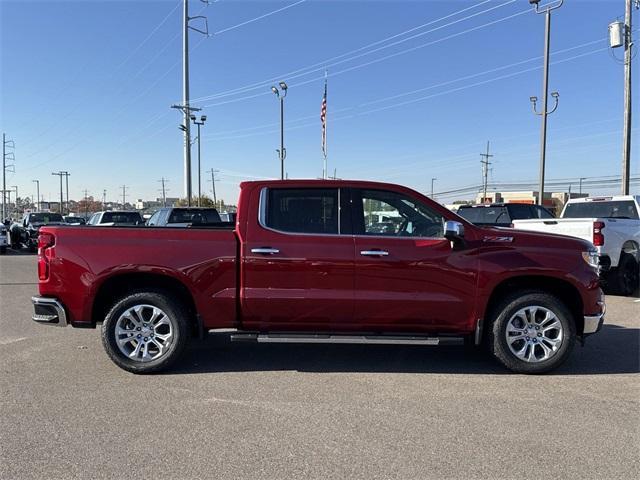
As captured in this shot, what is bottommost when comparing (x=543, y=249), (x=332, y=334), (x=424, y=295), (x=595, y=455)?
(x=595, y=455)

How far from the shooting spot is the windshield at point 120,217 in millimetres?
19719

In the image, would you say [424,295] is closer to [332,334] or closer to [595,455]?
[332,334]

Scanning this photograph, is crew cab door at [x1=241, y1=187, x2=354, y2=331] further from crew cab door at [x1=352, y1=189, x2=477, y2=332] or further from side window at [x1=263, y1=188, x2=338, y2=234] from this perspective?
crew cab door at [x1=352, y1=189, x2=477, y2=332]

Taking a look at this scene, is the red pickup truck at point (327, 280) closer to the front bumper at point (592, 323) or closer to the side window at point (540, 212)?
the front bumper at point (592, 323)

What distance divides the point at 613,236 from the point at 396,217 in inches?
248

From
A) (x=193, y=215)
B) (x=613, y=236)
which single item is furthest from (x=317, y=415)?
(x=193, y=215)

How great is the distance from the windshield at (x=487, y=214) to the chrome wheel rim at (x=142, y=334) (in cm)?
971

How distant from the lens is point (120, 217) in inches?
805

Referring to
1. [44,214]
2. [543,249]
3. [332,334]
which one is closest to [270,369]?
[332,334]

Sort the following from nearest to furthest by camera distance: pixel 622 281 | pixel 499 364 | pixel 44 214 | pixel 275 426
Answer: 1. pixel 275 426
2. pixel 499 364
3. pixel 622 281
4. pixel 44 214

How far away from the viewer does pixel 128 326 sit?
17.5ft

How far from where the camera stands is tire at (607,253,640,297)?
10047 mm

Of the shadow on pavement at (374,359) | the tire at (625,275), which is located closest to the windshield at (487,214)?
the tire at (625,275)

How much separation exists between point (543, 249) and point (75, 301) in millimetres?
4703
